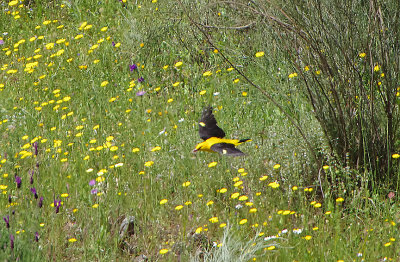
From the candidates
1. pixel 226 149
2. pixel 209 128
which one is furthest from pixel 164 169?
pixel 226 149

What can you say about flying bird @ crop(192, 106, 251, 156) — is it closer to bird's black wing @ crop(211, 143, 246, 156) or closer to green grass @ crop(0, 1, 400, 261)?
bird's black wing @ crop(211, 143, 246, 156)

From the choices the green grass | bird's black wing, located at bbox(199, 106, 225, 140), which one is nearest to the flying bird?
bird's black wing, located at bbox(199, 106, 225, 140)

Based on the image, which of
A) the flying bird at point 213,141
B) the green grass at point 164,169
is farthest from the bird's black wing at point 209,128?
the green grass at point 164,169

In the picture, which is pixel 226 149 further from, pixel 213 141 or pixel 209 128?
pixel 209 128

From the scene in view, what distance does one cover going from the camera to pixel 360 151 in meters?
3.17

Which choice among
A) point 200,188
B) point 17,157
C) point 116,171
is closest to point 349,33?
point 200,188

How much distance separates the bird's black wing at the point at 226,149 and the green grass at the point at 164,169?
103 millimetres

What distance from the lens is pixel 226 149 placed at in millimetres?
3057

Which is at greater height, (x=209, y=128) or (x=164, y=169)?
(x=209, y=128)

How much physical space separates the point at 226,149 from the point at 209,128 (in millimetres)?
335

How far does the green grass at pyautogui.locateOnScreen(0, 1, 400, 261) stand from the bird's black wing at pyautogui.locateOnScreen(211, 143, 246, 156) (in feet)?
0.34

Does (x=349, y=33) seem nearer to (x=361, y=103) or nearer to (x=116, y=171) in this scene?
(x=361, y=103)

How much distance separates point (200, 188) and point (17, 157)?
4.24 ft

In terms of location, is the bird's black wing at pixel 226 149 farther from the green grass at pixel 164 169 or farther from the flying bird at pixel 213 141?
the green grass at pixel 164 169
